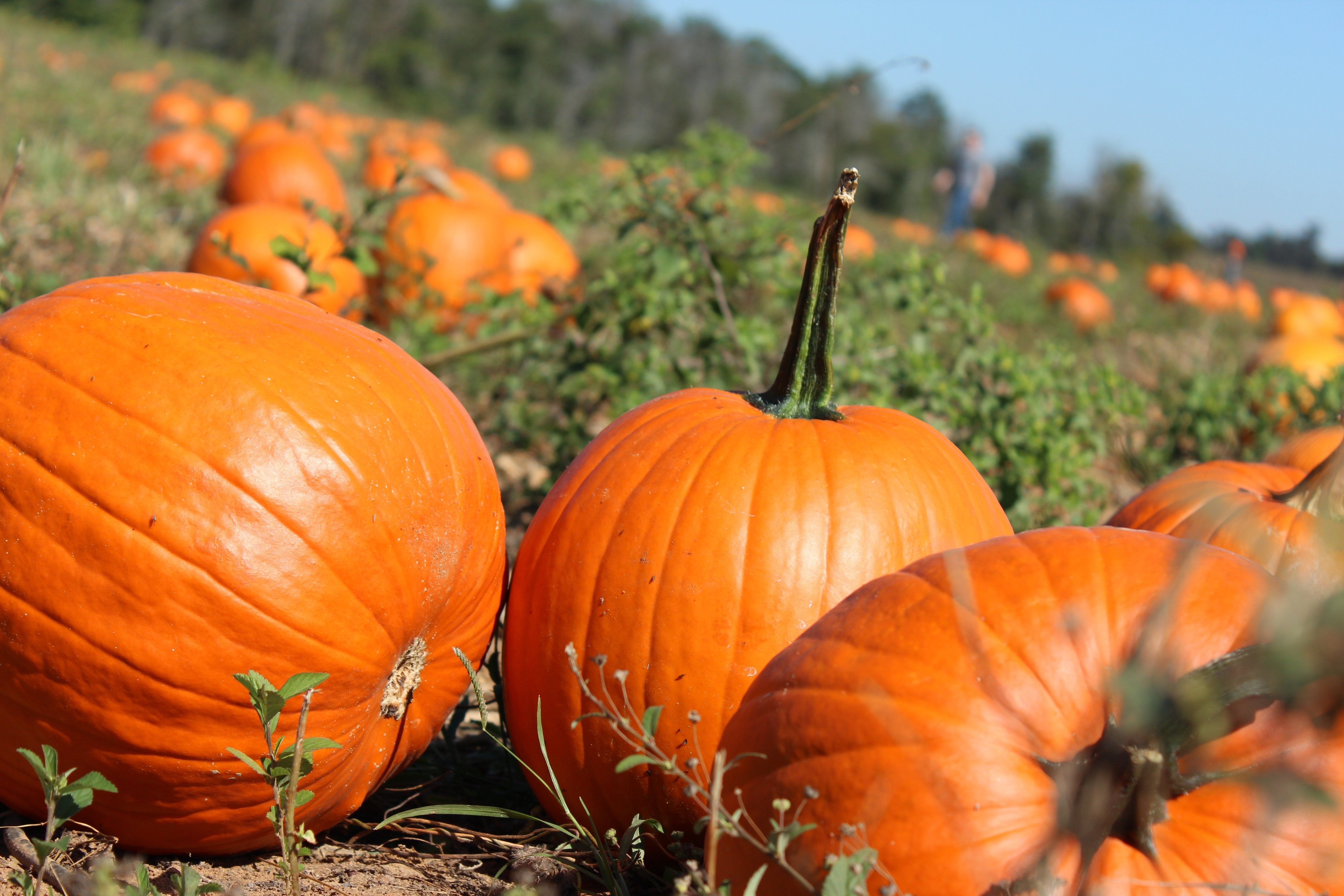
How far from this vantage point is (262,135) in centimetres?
1045

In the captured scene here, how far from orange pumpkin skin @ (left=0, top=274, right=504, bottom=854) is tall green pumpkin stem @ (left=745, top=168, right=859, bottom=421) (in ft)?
2.36

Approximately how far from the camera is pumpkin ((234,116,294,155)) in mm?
8750

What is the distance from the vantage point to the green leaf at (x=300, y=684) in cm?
163

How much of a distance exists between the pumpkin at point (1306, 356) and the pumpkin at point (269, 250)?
5045 millimetres

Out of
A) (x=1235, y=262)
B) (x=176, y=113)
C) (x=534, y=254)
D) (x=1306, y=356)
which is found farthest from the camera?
(x=1235, y=262)

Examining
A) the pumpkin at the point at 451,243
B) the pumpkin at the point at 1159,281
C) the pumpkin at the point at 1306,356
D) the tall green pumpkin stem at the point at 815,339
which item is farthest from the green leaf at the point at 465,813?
the pumpkin at the point at 1159,281

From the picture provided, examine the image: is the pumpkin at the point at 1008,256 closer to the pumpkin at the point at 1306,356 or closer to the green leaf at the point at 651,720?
the pumpkin at the point at 1306,356

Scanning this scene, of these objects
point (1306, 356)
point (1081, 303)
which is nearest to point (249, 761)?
point (1306, 356)

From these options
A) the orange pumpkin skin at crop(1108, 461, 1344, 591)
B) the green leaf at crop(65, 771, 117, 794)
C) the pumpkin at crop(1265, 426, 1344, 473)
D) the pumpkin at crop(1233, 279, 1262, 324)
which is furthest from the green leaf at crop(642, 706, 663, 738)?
the pumpkin at crop(1233, 279, 1262, 324)

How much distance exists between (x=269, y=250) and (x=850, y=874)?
426cm

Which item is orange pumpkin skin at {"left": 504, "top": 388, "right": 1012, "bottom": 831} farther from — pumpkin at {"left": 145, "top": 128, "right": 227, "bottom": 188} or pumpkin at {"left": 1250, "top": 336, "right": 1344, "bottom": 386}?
pumpkin at {"left": 145, "top": 128, "right": 227, "bottom": 188}

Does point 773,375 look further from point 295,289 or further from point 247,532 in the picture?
point 247,532

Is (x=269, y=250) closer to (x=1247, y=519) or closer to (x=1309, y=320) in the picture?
(x=1247, y=519)

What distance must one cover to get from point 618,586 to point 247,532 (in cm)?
65
